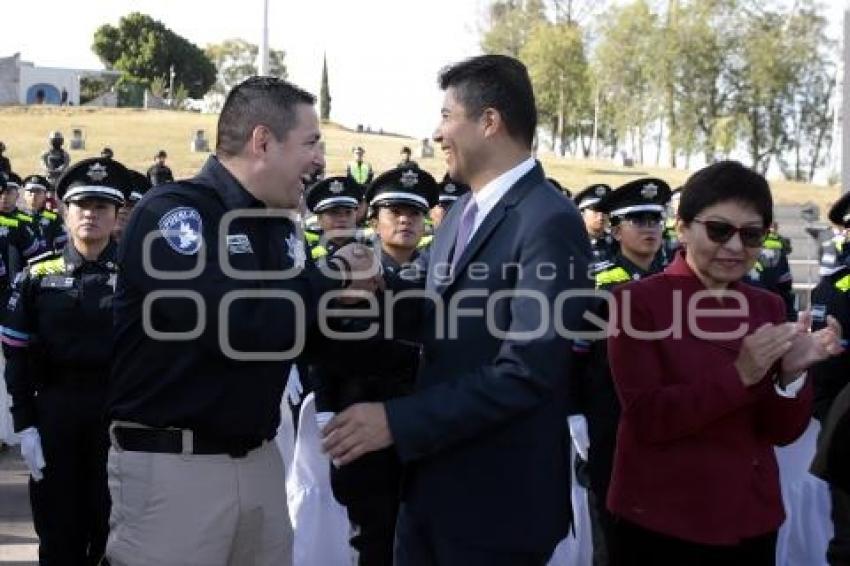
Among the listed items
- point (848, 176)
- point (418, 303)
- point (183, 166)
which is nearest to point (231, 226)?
point (418, 303)

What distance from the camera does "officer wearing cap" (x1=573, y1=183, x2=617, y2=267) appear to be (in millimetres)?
6699

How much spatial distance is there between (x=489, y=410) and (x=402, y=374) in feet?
2.77

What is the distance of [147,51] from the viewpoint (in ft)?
281

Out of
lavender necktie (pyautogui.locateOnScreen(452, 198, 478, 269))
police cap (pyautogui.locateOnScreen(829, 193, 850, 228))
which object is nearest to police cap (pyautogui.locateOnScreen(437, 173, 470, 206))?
police cap (pyautogui.locateOnScreen(829, 193, 850, 228))

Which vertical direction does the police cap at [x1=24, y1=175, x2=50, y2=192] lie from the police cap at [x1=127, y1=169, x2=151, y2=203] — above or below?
above

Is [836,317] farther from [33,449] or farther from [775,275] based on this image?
[33,449]

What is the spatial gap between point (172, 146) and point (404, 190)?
4271 centimetres

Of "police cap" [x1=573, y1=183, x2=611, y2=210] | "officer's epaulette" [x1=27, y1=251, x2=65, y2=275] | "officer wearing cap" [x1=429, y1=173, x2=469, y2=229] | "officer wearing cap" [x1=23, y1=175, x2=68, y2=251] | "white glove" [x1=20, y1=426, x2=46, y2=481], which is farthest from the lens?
"officer wearing cap" [x1=23, y1=175, x2=68, y2=251]

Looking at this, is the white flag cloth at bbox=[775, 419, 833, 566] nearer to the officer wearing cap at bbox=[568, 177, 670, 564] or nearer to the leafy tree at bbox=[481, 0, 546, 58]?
the officer wearing cap at bbox=[568, 177, 670, 564]

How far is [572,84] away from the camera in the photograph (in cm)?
5772

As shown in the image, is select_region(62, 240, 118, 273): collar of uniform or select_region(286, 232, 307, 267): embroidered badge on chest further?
select_region(62, 240, 118, 273): collar of uniform

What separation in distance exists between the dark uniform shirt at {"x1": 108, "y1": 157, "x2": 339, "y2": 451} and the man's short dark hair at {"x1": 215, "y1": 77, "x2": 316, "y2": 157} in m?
0.09

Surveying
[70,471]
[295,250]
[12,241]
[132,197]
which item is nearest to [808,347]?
[295,250]

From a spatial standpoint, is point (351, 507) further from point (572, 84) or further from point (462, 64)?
point (572, 84)
